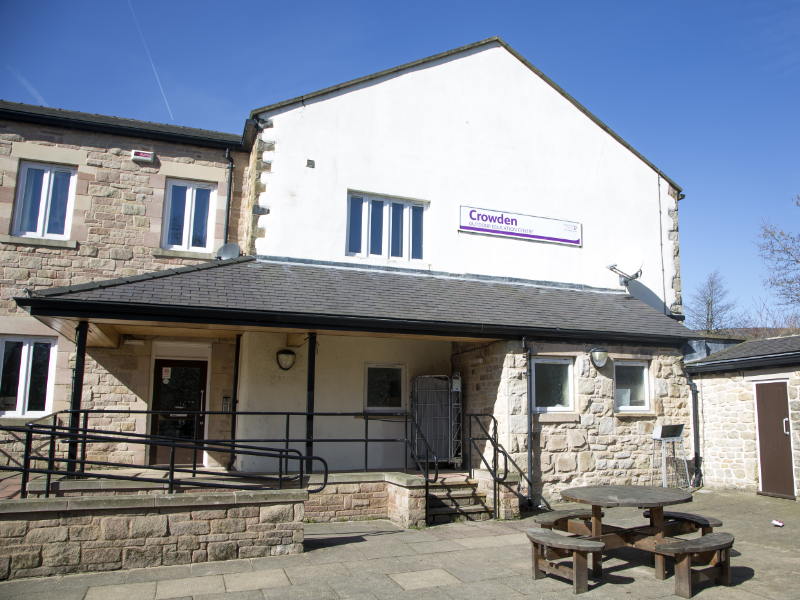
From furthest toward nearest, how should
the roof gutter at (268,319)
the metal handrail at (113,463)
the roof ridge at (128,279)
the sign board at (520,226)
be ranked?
the sign board at (520,226) < the roof ridge at (128,279) < the roof gutter at (268,319) < the metal handrail at (113,463)

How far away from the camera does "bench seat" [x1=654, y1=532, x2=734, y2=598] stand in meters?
5.12

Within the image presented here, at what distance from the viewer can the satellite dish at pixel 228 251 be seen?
10.0 m

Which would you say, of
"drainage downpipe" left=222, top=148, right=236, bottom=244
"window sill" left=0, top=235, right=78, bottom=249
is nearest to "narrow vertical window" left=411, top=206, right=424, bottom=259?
"drainage downpipe" left=222, top=148, right=236, bottom=244

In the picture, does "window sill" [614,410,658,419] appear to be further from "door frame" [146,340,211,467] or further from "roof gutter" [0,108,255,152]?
"roof gutter" [0,108,255,152]

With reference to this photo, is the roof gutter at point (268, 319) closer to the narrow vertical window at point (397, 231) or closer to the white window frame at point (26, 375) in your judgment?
the white window frame at point (26, 375)

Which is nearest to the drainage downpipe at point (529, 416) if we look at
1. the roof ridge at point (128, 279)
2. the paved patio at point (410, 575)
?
the paved patio at point (410, 575)

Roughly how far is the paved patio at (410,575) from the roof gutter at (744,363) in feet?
8.93

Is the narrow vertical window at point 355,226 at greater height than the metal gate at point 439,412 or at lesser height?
greater

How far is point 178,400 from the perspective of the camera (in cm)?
1081

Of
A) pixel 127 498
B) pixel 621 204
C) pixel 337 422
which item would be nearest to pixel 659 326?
pixel 621 204

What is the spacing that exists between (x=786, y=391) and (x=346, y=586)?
764 cm

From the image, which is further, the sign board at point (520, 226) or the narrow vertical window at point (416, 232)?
the sign board at point (520, 226)

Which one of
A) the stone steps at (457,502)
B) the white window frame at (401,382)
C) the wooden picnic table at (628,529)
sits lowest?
the stone steps at (457,502)

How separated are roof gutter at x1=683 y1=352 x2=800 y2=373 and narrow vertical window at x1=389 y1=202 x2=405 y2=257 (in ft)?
18.3
